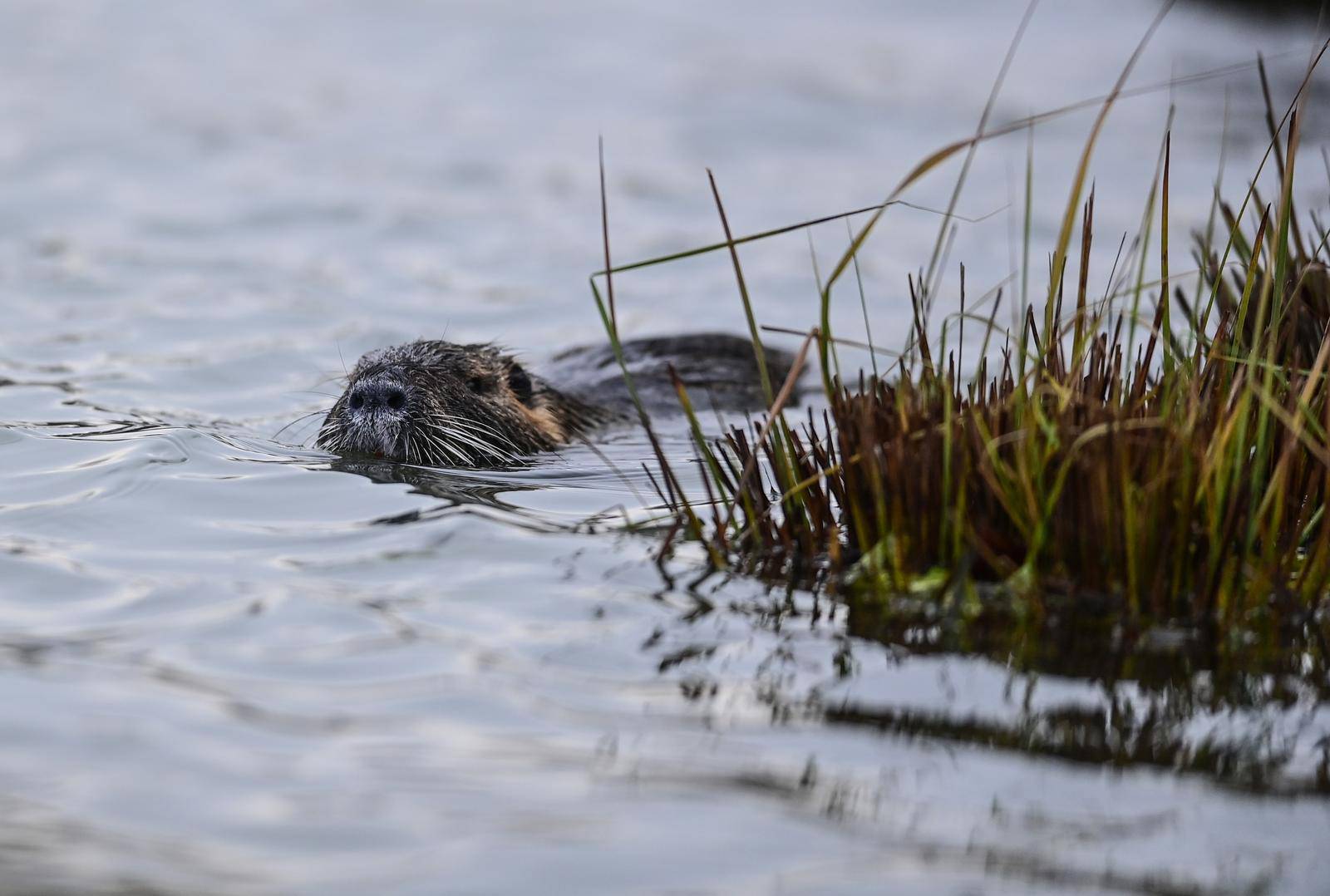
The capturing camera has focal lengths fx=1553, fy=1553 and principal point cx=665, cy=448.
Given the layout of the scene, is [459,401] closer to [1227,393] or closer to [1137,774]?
[1227,393]

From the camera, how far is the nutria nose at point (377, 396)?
491 cm

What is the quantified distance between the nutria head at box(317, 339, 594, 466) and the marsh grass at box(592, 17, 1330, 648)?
143 cm


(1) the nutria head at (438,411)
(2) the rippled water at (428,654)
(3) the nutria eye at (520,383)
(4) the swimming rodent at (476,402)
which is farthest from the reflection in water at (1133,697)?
(3) the nutria eye at (520,383)

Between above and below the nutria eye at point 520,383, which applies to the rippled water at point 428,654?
below

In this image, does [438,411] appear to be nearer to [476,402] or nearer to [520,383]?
[476,402]

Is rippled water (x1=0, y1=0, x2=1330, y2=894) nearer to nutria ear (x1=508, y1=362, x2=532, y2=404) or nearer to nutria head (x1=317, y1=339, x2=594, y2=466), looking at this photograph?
nutria head (x1=317, y1=339, x2=594, y2=466)

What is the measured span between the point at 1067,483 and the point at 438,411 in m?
2.39

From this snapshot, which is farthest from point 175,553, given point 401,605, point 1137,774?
point 1137,774

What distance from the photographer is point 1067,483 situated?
3252mm

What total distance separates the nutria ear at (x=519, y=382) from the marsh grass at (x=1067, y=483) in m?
2.00

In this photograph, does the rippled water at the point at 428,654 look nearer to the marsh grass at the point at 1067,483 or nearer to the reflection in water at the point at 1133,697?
the reflection in water at the point at 1133,697


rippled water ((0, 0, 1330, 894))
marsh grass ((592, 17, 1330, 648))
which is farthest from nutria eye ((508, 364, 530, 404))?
marsh grass ((592, 17, 1330, 648))

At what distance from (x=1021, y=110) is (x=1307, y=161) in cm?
342

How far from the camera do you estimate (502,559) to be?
12.3 ft
